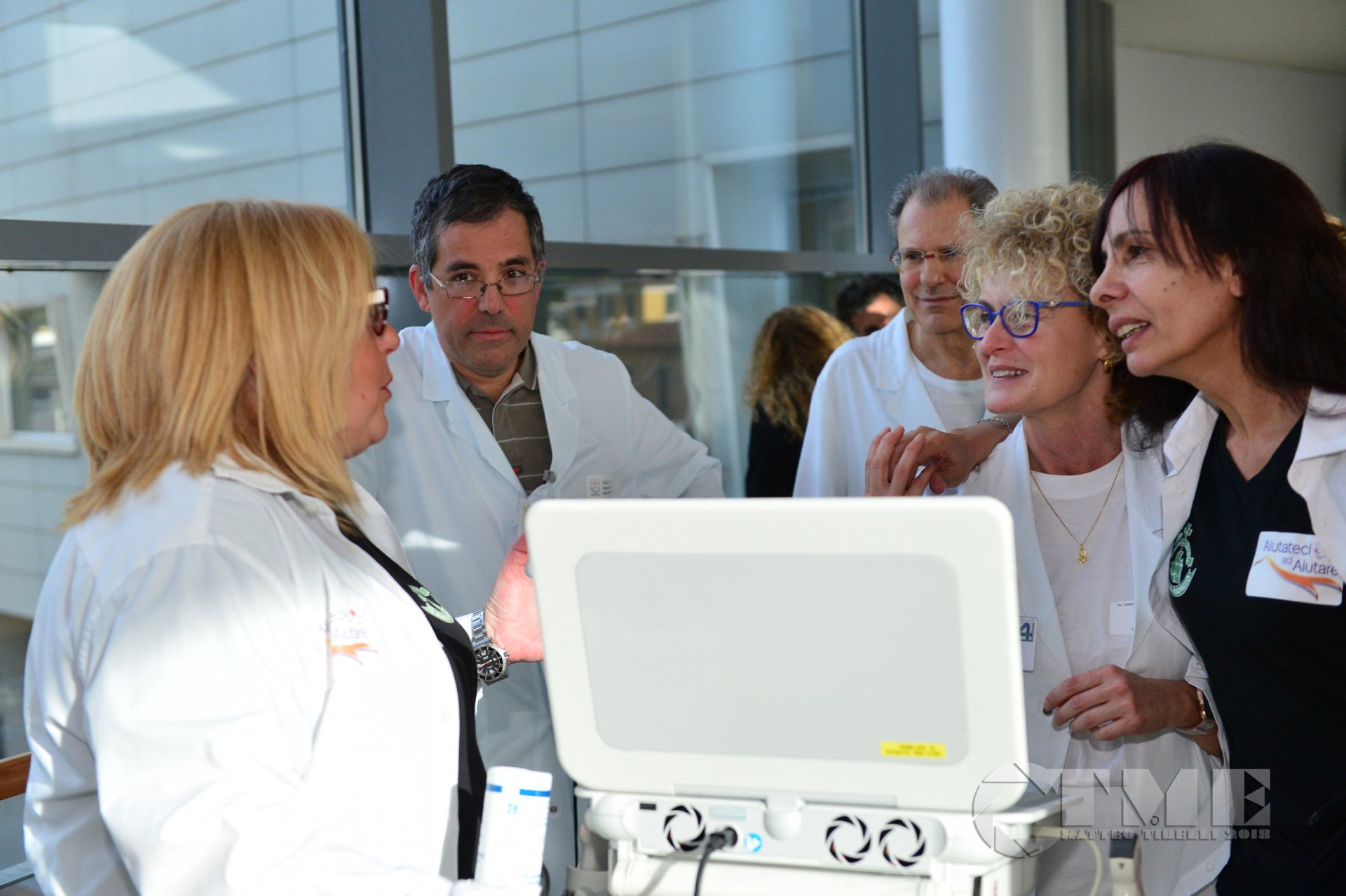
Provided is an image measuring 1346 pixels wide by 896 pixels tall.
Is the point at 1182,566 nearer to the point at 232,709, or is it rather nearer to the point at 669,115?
the point at 232,709

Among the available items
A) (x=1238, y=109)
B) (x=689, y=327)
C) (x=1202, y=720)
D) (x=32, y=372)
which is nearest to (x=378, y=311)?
(x=1202, y=720)

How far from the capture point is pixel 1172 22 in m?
5.92

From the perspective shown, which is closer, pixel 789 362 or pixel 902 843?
pixel 902 843

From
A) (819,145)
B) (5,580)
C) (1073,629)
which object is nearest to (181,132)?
(5,580)

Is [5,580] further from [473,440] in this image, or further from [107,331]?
[107,331]

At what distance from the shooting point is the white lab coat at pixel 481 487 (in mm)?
2297

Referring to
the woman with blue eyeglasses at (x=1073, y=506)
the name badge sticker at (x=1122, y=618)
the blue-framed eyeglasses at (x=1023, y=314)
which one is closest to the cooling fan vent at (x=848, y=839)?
the woman with blue eyeglasses at (x=1073, y=506)

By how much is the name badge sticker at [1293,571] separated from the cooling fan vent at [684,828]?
827mm

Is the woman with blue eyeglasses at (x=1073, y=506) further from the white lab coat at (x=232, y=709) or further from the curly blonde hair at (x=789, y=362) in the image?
the curly blonde hair at (x=789, y=362)

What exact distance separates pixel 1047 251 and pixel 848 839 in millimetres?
1098

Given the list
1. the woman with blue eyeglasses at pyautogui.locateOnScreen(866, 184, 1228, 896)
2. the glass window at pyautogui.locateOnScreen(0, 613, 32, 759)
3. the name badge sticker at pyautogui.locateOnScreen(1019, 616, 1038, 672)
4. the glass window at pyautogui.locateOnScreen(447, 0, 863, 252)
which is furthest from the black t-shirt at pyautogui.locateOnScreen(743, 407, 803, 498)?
the glass window at pyautogui.locateOnScreen(0, 613, 32, 759)

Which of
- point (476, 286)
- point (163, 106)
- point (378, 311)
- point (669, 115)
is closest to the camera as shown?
point (378, 311)

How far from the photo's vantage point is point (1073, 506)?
1.78 m

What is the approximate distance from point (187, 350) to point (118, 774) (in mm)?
410
